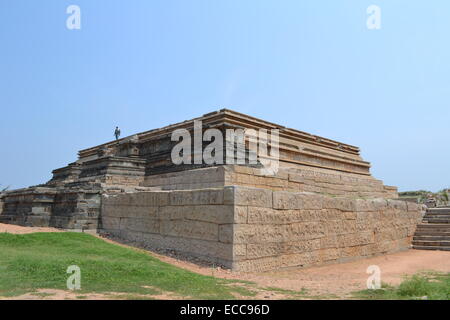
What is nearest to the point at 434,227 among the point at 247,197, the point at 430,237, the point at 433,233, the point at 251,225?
the point at 433,233

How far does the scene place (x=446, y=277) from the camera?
8070mm

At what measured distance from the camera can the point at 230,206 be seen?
7539 millimetres

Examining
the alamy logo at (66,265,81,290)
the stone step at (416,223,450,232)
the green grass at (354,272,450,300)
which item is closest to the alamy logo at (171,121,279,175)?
the stone step at (416,223,450,232)

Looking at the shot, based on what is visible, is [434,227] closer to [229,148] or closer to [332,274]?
[332,274]

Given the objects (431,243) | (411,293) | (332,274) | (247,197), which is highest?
(247,197)

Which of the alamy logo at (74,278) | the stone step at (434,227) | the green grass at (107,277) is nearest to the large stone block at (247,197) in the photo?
the green grass at (107,277)

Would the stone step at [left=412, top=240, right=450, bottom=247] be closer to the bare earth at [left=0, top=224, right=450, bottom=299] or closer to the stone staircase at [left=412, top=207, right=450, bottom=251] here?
the stone staircase at [left=412, top=207, right=450, bottom=251]

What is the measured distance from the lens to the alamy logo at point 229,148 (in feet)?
42.8

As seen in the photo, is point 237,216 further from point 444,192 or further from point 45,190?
point 444,192

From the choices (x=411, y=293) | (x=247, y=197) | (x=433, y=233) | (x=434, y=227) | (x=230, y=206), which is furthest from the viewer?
(x=434, y=227)

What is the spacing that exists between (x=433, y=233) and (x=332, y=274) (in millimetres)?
8589

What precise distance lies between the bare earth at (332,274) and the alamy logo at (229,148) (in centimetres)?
441

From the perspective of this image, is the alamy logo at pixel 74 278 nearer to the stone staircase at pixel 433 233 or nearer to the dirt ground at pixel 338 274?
the dirt ground at pixel 338 274

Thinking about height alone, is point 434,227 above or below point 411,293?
above
